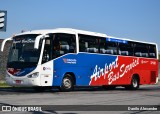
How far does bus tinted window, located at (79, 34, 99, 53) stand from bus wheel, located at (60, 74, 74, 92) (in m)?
1.76

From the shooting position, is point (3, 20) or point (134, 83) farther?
point (134, 83)

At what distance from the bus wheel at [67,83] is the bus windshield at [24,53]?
232 centimetres

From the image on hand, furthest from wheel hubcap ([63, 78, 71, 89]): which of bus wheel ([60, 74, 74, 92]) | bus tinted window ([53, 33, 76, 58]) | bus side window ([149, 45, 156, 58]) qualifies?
bus side window ([149, 45, 156, 58])

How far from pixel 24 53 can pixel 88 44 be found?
4.31 meters

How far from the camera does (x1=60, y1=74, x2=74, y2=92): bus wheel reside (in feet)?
68.4

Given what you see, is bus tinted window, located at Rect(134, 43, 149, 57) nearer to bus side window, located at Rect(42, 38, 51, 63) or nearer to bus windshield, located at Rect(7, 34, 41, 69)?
bus side window, located at Rect(42, 38, 51, 63)

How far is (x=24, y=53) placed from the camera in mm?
19781

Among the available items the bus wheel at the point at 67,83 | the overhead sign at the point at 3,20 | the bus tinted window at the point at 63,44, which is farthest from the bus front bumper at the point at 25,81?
the overhead sign at the point at 3,20

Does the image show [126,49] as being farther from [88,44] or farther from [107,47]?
[88,44]

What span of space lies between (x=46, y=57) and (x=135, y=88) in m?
9.50

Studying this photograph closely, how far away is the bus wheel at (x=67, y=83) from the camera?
20844 millimetres

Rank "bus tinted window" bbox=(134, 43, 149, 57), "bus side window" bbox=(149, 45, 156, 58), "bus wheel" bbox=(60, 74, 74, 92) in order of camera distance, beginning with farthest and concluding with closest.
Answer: "bus side window" bbox=(149, 45, 156, 58) < "bus tinted window" bbox=(134, 43, 149, 57) < "bus wheel" bbox=(60, 74, 74, 92)

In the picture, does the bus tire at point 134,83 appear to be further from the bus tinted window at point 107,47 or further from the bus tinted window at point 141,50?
the bus tinted window at point 107,47

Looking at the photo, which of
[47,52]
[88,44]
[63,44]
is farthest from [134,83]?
[47,52]
